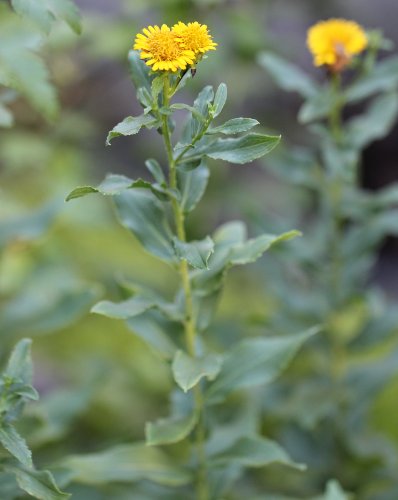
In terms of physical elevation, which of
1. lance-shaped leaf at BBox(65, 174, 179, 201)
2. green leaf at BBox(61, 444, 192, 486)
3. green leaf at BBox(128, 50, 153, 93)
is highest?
green leaf at BBox(128, 50, 153, 93)

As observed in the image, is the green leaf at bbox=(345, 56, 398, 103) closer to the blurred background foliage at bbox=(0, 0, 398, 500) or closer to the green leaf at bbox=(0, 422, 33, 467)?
the blurred background foliage at bbox=(0, 0, 398, 500)

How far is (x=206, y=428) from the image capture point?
1.24m

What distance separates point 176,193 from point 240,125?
0.14 metres

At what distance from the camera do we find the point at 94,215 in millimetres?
1992

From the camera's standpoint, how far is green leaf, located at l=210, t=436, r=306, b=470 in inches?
45.3

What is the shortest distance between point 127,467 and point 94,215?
900 millimetres

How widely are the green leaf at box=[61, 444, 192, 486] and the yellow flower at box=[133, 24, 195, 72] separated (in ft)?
1.99

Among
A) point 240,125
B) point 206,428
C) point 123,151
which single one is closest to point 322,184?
point 206,428

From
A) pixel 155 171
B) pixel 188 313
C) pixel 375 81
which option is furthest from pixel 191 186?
pixel 375 81

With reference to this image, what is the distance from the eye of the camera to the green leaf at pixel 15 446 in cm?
91

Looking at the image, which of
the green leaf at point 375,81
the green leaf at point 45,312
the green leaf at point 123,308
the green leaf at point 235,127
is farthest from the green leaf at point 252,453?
the green leaf at point 375,81

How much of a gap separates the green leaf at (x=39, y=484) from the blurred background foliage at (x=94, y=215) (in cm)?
31

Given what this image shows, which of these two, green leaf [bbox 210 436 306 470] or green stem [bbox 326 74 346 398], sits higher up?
green stem [bbox 326 74 346 398]

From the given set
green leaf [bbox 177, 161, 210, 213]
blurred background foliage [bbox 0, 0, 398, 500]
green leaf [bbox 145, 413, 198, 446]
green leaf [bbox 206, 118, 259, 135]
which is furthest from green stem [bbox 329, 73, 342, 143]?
green leaf [bbox 145, 413, 198, 446]
